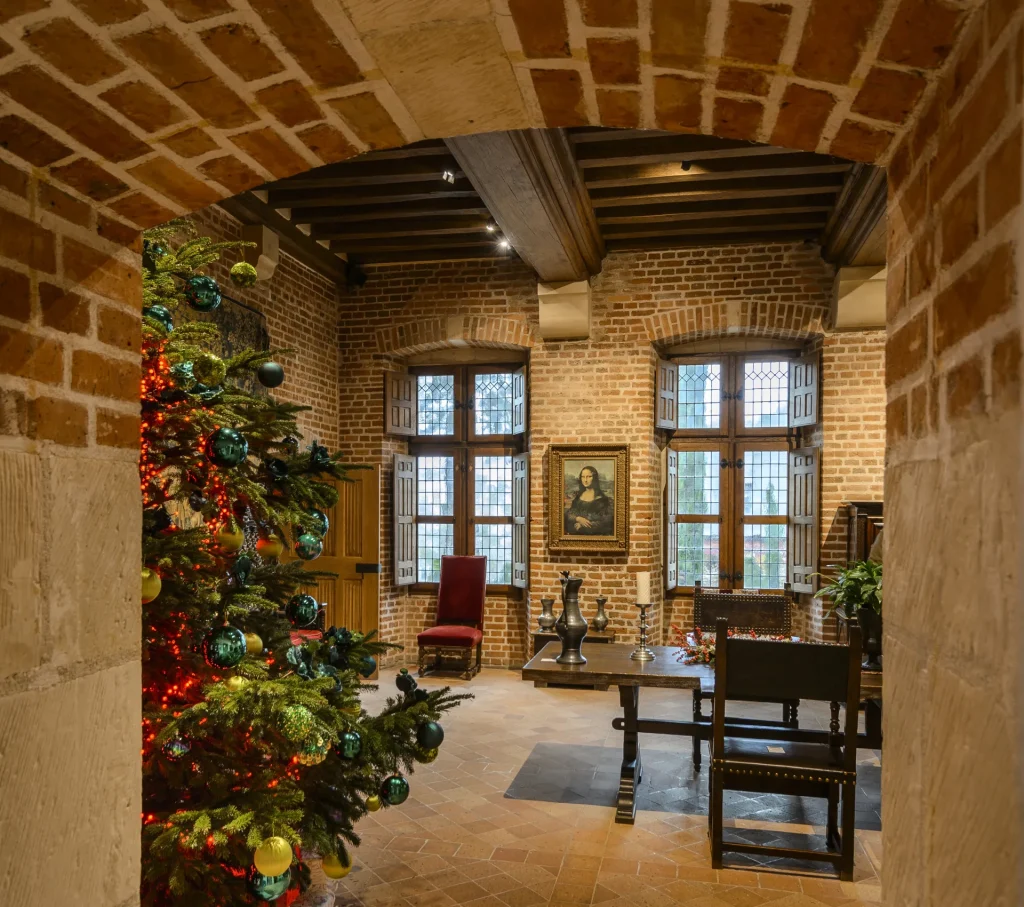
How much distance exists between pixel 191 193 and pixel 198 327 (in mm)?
1031

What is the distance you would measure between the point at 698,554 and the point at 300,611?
519 centimetres

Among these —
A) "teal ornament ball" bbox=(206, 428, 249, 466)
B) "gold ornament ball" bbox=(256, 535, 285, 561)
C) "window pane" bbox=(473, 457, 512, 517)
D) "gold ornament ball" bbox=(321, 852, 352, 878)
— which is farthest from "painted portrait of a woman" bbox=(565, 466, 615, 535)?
"teal ornament ball" bbox=(206, 428, 249, 466)

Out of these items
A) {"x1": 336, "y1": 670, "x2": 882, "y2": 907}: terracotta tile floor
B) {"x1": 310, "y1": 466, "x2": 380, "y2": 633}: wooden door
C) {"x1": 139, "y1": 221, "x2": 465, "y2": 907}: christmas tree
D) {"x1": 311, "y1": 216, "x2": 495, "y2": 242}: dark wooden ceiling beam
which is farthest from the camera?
{"x1": 310, "y1": 466, "x2": 380, "y2": 633}: wooden door

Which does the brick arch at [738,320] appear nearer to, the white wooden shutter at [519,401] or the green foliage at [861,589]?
the white wooden shutter at [519,401]

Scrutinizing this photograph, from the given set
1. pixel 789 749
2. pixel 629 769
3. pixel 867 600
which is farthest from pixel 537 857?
pixel 867 600

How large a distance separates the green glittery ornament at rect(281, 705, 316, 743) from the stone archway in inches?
19.4

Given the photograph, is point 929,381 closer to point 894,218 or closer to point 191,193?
point 894,218

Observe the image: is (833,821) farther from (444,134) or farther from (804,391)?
(804,391)

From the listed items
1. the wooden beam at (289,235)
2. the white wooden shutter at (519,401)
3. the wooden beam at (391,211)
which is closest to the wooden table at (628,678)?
the white wooden shutter at (519,401)

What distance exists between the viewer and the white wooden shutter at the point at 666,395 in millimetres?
6736

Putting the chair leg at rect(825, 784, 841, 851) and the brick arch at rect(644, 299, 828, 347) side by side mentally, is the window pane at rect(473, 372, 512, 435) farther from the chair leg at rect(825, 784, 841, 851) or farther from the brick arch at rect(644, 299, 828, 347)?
the chair leg at rect(825, 784, 841, 851)

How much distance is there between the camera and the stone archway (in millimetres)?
883

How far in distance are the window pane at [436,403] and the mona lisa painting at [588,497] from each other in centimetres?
139

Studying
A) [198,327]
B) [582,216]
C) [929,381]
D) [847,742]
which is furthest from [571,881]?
[582,216]
